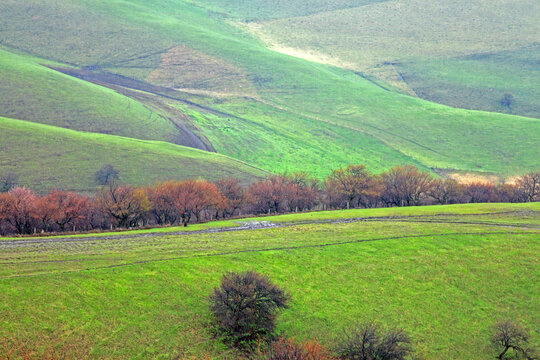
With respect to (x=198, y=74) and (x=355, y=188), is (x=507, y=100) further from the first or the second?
(x=355, y=188)

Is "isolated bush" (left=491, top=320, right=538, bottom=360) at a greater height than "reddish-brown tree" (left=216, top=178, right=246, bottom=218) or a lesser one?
lesser

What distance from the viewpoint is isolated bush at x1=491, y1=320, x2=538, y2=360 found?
43.2 m

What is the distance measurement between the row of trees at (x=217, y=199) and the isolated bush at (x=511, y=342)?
37786 millimetres

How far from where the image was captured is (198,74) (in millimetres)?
187500

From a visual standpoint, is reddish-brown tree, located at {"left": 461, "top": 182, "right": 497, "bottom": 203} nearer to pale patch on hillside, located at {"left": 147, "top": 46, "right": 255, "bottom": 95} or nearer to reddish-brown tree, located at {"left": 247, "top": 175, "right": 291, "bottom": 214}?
reddish-brown tree, located at {"left": 247, "top": 175, "right": 291, "bottom": 214}

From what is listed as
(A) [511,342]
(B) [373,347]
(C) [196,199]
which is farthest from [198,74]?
(B) [373,347]

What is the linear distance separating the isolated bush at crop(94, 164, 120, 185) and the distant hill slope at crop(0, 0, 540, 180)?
3716 cm

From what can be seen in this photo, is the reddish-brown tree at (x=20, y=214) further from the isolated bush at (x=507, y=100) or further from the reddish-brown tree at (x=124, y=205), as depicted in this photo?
the isolated bush at (x=507, y=100)

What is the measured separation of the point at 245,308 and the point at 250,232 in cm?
2026

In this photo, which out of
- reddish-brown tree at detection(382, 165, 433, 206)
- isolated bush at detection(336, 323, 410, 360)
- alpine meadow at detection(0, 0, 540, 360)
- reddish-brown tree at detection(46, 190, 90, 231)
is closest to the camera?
isolated bush at detection(336, 323, 410, 360)

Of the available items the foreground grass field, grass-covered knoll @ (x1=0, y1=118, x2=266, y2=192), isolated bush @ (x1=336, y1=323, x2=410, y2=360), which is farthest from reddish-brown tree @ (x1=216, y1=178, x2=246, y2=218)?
isolated bush @ (x1=336, y1=323, x2=410, y2=360)

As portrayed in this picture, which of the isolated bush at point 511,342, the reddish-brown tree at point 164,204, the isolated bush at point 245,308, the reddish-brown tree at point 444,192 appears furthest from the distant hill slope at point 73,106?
the isolated bush at point 511,342

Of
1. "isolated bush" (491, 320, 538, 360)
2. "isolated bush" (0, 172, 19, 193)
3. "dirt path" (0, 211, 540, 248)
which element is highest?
"dirt path" (0, 211, 540, 248)

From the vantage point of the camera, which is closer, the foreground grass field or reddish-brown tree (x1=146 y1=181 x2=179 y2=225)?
the foreground grass field
